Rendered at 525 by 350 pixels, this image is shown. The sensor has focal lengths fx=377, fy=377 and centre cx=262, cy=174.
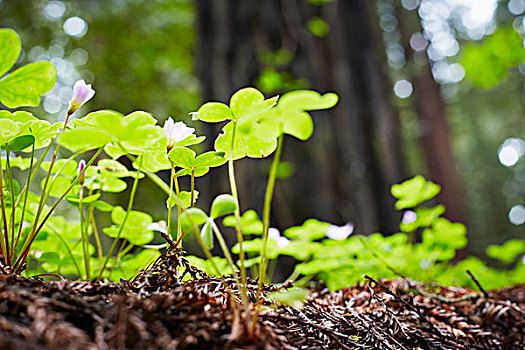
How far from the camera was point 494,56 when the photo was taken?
126 inches

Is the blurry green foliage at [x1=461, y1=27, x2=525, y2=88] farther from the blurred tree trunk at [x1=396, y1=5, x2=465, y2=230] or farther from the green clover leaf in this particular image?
the green clover leaf

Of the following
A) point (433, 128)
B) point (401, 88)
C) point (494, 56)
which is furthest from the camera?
point (401, 88)

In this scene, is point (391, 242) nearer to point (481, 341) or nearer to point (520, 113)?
point (481, 341)

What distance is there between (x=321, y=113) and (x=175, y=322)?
5.18 ft

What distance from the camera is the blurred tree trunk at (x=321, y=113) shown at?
1659 mm

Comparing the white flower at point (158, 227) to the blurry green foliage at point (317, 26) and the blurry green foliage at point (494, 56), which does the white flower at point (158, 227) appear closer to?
the blurry green foliage at point (317, 26)

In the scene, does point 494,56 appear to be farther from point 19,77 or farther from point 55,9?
point 55,9

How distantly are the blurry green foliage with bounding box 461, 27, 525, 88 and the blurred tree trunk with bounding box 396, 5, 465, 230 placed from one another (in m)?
1.38

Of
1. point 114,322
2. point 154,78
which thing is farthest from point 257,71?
point 154,78

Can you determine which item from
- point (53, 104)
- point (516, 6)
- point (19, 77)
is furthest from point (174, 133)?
point (516, 6)

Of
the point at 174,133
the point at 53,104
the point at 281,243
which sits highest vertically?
the point at 53,104

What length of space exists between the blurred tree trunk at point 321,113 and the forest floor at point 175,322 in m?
1.09

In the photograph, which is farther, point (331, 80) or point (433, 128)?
point (433, 128)

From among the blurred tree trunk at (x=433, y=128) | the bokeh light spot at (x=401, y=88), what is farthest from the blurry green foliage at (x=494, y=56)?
the bokeh light spot at (x=401, y=88)
